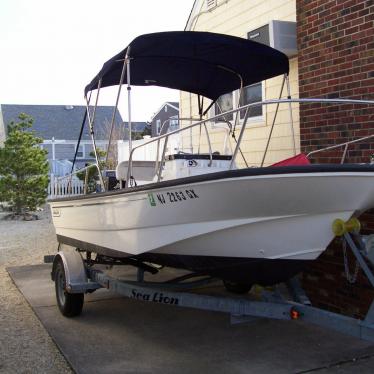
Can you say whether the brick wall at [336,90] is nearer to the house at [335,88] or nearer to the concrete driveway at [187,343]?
the house at [335,88]

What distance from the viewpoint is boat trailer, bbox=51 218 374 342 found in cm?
404

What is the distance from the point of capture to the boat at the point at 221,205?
13.0 feet

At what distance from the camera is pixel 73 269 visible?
20.0ft

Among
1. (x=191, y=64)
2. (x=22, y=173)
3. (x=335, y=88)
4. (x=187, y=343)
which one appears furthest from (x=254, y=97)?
(x=22, y=173)

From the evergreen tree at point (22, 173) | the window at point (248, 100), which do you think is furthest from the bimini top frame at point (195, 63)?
the evergreen tree at point (22, 173)

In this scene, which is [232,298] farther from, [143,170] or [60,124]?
[60,124]

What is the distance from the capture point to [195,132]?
10.5 metres

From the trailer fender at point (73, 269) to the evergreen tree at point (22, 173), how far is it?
1073cm

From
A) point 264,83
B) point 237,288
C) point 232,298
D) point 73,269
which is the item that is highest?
point 264,83

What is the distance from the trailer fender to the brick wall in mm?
2439

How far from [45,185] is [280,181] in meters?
14.1

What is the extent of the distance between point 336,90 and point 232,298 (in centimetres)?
235

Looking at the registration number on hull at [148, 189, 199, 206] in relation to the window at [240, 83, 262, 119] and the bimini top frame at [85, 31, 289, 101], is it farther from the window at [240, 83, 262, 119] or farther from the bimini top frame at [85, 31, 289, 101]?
the window at [240, 83, 262, 119]

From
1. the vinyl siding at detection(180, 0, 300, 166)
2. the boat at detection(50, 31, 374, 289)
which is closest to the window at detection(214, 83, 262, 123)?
the vinyl siding at detection(180, 0, 300, 166)
